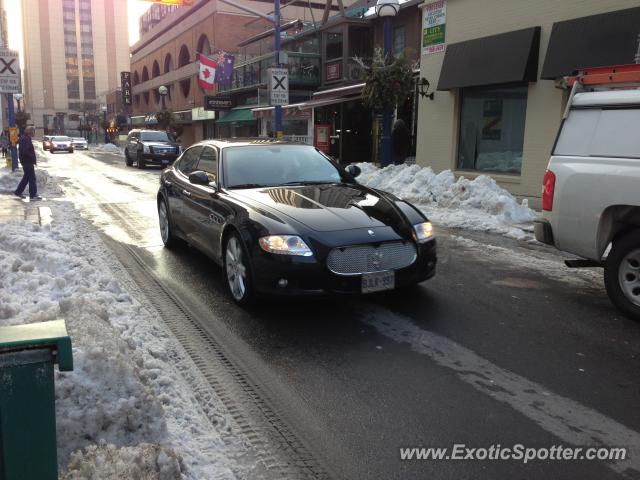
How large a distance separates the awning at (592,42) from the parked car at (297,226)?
24.6 ft

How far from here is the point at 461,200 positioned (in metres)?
12.4

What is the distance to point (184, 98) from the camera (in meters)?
58.5

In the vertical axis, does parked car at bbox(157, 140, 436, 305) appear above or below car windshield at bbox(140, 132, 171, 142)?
below

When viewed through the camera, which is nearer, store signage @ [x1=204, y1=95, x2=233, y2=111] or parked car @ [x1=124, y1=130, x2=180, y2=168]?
parked car @ [x1=124, y1=130, x2=180, y2=168]

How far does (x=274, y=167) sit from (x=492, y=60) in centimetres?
1027

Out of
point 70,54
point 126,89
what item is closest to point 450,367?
point 126,89

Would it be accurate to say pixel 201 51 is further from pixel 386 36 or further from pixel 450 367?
pixel 450 367

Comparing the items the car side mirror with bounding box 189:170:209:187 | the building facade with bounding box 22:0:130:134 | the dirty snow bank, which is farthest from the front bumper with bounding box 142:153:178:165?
the building facade with bounding box 22:0:130:134

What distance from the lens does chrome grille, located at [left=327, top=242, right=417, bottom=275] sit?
4973 mm

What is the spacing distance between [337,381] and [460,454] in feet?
3.60

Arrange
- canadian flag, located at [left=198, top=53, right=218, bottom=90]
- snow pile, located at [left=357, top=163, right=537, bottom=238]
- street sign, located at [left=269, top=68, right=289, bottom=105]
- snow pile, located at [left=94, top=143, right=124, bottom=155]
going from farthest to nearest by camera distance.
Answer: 1. snow pile, located at [left=94, top=143, right=124, bottom=155]
2. canadian flag, located at [left=198, top=53, right=218, bottom=90]
3. street sign, located at [left=269, top=68, right=289, bottom=105]
4. snow pile, located at [left=357, top=163, right=537, bottom=238]

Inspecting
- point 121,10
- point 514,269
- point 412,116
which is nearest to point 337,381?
point 514,269

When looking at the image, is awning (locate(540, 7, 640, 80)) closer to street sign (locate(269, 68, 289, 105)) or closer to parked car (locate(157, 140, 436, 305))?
parked car (locate(157, 140, 436, 305))

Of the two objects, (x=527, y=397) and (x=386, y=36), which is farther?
(x=386, y=36)
